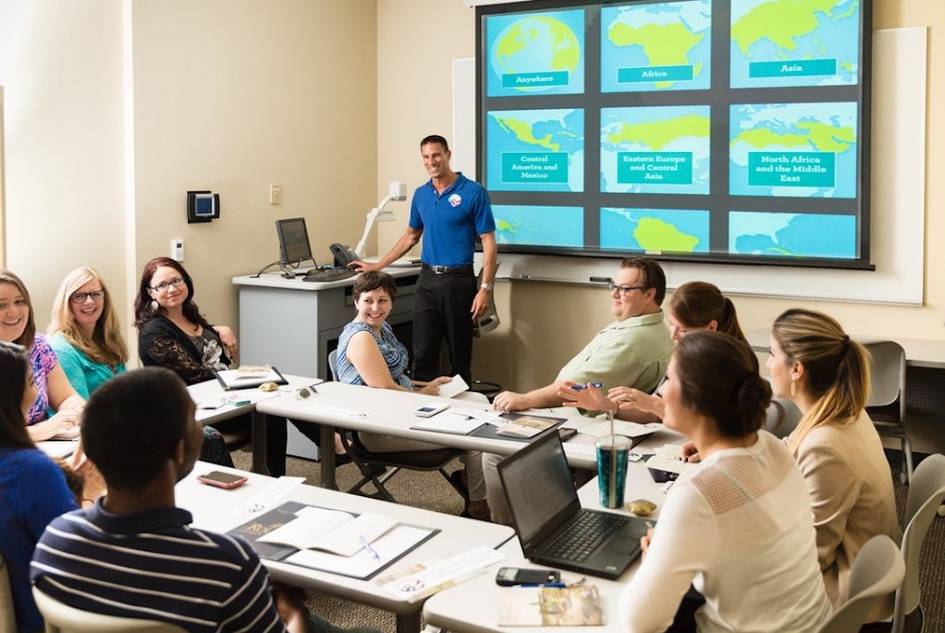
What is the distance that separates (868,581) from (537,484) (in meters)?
0.73

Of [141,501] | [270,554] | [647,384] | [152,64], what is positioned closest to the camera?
[141,501]

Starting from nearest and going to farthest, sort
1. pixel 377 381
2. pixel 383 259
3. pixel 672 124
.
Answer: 1. pixel 377 381
2. pixel 672 124
3. pixel 383 259

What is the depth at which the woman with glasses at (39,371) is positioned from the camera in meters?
3.37

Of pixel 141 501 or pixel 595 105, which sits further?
pixel 595 105

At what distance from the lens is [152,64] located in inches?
203

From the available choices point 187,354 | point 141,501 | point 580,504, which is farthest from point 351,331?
point 141,501

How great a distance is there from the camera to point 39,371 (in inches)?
142

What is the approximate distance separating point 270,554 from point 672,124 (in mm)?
4000

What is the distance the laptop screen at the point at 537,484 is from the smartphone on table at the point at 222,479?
903mm

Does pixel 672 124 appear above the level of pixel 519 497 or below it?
above

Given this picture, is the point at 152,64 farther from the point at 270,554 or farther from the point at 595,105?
the point at 270,554

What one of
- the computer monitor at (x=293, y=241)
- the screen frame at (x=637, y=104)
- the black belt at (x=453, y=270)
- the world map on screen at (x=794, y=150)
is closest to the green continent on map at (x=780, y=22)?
the screen frame at (x=637, y=104)

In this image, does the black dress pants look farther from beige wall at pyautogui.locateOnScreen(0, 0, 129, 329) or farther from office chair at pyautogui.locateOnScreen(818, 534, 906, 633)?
office chair at pyautogui.locateOnScreen(818, 534, 906, 633)

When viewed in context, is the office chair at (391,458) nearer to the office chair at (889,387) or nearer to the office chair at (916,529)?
the office chair at (916,529)
